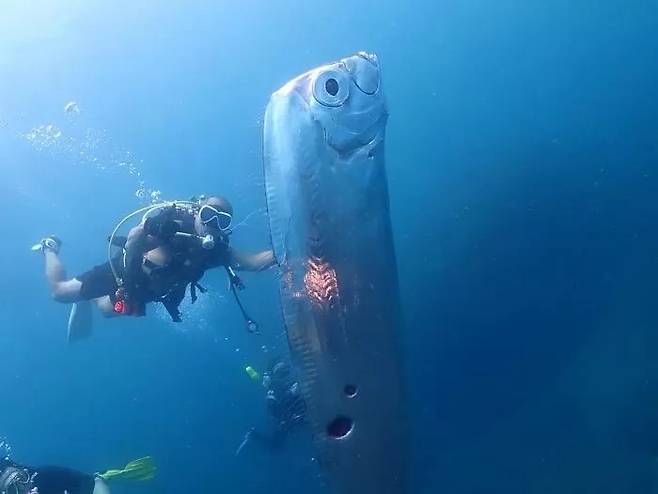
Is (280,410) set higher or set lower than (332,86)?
lower

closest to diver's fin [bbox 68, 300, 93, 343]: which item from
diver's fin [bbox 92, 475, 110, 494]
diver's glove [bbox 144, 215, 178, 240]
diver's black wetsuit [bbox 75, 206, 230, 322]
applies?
diver's fin [bbox 92, 475, 110, 494]

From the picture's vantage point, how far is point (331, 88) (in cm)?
282

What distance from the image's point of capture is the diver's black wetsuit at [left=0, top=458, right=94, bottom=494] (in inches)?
216

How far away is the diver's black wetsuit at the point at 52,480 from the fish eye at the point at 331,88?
500cm

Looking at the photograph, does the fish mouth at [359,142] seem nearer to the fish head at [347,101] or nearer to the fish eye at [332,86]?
the fish head at [347,101]

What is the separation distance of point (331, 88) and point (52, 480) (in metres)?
5.11

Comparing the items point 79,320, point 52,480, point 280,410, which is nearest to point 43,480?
point 52,480

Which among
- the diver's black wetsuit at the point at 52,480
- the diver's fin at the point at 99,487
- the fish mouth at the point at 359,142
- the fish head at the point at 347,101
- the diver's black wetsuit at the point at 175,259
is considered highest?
the fish head at the point at 347,101

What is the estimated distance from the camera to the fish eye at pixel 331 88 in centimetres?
279

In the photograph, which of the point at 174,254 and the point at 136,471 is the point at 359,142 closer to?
the point at 174,254

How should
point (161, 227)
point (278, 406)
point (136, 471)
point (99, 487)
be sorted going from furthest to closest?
point (278, 406)
point (136, 471)
point (99, 487)
point (161, 227)

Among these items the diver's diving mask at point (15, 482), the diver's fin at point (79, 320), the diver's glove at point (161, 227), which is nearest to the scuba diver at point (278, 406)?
the diver's glove at point (161, 227)

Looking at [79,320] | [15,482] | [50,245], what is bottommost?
[15,482]

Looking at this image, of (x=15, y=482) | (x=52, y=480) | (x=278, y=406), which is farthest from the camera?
(x=278, y=406)
